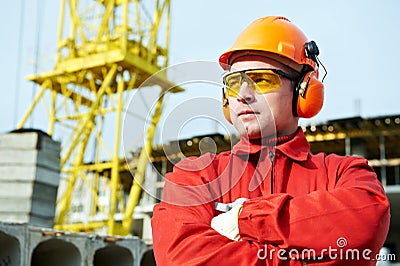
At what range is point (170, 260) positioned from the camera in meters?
2.35

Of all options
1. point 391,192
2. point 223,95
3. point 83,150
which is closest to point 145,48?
point 83,150

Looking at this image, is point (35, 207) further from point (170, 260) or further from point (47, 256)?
point (170, 260)

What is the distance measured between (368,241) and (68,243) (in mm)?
7482

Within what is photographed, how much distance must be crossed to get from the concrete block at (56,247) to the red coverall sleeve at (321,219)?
657 cm

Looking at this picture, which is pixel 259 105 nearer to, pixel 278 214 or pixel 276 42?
pixel 276 42

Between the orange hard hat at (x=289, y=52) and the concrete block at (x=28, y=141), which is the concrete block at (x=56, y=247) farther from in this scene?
the orange hard hat at (x=289, y=52)

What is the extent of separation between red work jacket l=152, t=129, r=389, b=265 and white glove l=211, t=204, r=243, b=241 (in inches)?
1.2

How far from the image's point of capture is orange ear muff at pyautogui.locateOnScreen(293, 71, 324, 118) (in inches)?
107

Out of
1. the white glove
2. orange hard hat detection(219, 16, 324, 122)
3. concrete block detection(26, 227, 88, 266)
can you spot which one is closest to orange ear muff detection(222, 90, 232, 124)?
orange hard hat detection(219, 16, 324, 122)

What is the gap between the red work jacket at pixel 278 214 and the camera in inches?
88.9

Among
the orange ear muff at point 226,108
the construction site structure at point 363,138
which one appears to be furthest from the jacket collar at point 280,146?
the construction site structure at point 363,138

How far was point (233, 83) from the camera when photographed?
269cm

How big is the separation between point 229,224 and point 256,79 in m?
0.69

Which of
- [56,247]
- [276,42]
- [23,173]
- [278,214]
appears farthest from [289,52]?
[23,173]
